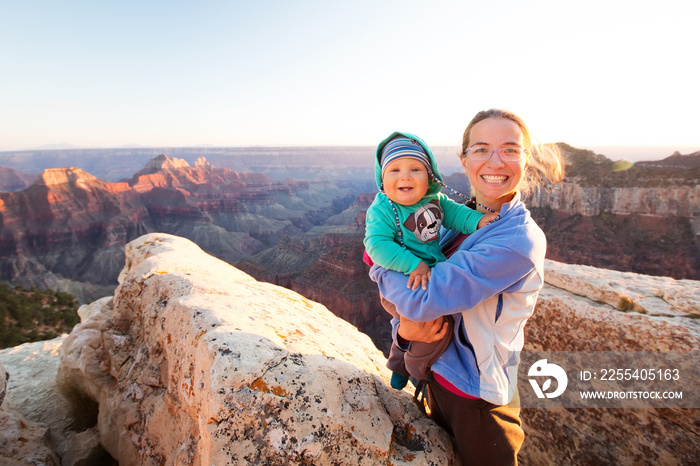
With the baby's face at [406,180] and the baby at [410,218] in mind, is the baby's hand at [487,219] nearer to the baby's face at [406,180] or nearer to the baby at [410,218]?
the baby at [410,218]

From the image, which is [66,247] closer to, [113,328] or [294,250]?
[294,250]

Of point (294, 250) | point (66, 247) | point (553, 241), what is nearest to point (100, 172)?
point (66, 247)

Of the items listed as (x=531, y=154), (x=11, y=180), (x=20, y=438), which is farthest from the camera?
(x=11, y=180)

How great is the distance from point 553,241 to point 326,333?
33506 millimetres

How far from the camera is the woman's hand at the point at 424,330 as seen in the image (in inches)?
69.0

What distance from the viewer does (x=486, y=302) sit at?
173cm

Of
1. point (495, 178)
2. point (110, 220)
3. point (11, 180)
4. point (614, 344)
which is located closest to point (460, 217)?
point (495, 178)

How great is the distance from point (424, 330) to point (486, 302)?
37cm

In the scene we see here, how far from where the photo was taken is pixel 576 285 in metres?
3.77

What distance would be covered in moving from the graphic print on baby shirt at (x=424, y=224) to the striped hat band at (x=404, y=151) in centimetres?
32

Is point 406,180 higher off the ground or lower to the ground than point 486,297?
higher

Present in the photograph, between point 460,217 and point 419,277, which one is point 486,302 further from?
point 460,217

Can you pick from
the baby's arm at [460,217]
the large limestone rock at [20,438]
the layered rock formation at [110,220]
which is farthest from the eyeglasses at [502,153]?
the layered rock formation at [110,220]

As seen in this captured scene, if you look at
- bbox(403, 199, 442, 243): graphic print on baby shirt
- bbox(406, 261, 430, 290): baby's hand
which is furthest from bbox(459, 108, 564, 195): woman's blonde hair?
bbox(406, 261, 430, 290): baby's hand
